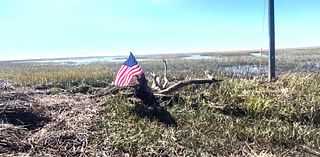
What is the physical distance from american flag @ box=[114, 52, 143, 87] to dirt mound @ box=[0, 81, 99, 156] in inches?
34.8

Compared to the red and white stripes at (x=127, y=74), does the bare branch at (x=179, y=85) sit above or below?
below

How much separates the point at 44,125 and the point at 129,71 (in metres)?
2.78

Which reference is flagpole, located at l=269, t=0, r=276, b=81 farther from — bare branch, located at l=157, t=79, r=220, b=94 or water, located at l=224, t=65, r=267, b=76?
water, located at l=224, t=65, r=267, b=76

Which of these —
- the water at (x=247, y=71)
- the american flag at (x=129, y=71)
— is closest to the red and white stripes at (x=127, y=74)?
the american flag at (x=129, y=71)

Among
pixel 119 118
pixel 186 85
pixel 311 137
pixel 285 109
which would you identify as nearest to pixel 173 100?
pixel 186 85

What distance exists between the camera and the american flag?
10141 millimetres

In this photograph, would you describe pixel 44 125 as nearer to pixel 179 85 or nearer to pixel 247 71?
pixel 179 85

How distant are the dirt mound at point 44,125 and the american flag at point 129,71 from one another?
34.8 inches

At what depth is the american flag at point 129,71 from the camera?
33.3 feet

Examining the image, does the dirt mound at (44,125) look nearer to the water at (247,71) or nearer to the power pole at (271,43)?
the power pole at (271,43)

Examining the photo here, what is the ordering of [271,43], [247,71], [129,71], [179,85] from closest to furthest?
[129,71] < [179,85] < [271,43] < [247,71]

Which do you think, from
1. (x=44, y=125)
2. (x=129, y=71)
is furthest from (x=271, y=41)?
(x=44, y=125)

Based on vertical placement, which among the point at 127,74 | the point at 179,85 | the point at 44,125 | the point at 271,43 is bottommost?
the point at 44,125

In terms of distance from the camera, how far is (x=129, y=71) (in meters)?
10.3
